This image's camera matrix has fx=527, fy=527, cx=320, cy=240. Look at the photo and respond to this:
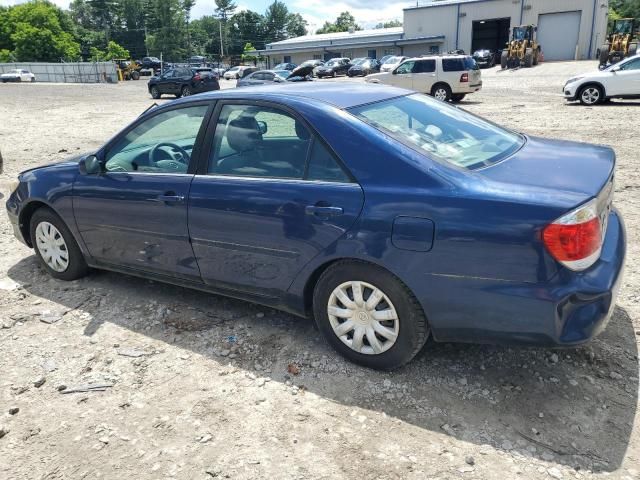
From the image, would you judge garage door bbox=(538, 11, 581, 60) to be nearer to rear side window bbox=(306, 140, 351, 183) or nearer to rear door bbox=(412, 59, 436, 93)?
rear door bbox=(412, 59, 436, 93)

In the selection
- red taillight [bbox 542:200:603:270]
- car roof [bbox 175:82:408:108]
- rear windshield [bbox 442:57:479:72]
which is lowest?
red taillight [bbox 542:200:603:270]

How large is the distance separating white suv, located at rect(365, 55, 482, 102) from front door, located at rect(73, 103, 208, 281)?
1732 centimetres

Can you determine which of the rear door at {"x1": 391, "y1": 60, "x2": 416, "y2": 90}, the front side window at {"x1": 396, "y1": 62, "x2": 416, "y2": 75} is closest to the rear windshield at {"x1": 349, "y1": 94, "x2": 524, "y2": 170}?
the rear door at {"x1": 391, "y1": 60, "x2": 416, "y2": 90}

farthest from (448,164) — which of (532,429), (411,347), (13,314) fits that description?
(13,314)

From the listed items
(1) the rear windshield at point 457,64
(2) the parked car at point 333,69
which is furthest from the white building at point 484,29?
(1) the rear windshield at point 457,64

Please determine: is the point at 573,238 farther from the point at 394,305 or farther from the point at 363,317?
the point at 363,317

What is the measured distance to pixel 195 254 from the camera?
3607 mm

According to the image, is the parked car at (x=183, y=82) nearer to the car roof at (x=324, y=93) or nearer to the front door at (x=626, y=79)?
the front door at (x=626, y=79)

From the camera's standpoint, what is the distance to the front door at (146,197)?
3.64m

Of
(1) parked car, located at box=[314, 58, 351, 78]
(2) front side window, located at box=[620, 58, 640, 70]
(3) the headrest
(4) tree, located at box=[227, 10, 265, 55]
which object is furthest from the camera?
(4) tree, located at box=[227, 10, 265, 55]

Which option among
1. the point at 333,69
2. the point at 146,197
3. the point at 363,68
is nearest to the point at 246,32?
the point at 333,69

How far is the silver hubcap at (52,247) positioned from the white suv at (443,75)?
17.2 m

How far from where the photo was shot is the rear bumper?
250 cm

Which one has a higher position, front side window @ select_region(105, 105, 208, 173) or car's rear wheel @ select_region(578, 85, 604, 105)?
front side window @ select_region(105, 105, 208, 173)
